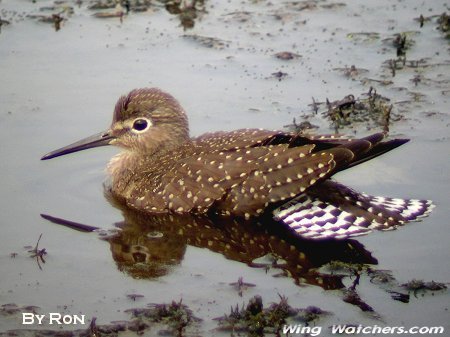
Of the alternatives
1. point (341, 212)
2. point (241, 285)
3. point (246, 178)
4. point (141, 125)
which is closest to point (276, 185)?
point (246, 178)

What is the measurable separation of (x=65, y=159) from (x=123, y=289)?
273 centimetres

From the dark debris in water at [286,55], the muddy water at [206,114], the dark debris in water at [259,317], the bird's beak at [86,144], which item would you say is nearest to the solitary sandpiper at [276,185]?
the muddy water at [206,114]

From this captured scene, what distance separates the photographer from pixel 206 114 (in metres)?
11.0

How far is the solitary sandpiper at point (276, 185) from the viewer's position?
9.00 m

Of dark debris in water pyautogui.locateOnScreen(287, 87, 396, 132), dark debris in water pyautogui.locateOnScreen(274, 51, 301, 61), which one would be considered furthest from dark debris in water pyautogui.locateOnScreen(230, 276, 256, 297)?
dark debris in water pyautogui.locateOnScreen(274, 51, 301, 61)

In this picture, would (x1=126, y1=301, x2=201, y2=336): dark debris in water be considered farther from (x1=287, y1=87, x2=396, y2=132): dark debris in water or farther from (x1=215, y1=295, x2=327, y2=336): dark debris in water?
(x1=287, y1=87, x2=396, y2=132): dark debris in water

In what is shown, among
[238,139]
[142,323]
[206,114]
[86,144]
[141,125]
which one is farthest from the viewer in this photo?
[206,114]

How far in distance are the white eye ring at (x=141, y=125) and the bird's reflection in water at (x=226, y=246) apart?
1.05 metres

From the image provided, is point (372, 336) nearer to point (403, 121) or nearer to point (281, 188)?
point (281, 188)

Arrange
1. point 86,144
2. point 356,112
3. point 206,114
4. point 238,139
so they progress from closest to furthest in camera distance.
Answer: point 238,139, point 86,144, point 206,114, point 356,112

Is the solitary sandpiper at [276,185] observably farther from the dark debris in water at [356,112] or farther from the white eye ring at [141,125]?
the dark debris in water at [356,112]

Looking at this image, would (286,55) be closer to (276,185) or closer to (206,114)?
(206,114)

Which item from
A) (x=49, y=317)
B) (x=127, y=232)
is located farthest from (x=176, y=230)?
(x=49, y=317)

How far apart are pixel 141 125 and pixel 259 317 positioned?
3.33m
